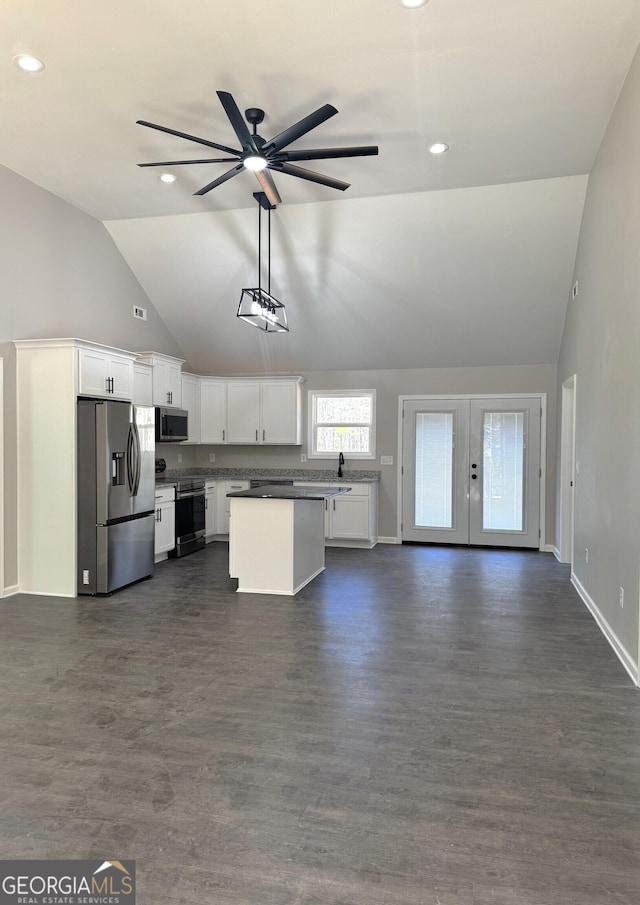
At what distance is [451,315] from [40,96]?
15.1 feet

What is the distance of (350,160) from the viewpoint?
462 centimetres

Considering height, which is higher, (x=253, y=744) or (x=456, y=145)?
(x=456, y=145)

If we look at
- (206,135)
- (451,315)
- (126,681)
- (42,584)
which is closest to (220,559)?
(42,584)

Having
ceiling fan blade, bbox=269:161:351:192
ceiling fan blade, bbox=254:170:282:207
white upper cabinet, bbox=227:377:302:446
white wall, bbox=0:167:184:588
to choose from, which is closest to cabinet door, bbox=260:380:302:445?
white upper cabinet, bbox=227:377:302:446

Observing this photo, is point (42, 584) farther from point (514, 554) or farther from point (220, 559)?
point (514, 554)

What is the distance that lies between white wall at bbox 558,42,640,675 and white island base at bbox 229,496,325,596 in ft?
8.24

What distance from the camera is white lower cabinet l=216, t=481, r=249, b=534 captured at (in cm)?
781

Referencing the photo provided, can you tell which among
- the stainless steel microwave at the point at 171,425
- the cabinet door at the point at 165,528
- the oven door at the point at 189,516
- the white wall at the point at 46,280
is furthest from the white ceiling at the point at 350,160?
A: the cabinet door at the point at 165,528

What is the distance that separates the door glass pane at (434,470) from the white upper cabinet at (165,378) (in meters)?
3.22

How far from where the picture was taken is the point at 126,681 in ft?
10.7

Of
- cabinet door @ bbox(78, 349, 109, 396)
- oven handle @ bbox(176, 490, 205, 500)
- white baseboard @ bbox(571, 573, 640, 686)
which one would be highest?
cabinet door @ bbox(78, 349, 109, 396)

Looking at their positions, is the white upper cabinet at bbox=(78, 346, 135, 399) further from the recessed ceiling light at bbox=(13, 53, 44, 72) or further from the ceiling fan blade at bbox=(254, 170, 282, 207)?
the ceiling fan blade at bbox=(254, 170, 282, 207)

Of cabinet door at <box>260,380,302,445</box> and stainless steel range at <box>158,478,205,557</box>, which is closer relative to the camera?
stainless steel range at <box>158,478,205,557</box>

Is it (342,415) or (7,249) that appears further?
(342,415)
